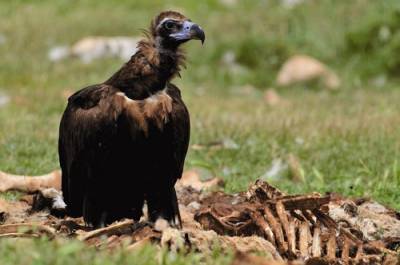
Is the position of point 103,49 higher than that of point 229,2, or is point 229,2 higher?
point 229,2

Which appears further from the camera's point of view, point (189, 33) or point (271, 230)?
point (189, 33)

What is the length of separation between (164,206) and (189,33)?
1.06 metres

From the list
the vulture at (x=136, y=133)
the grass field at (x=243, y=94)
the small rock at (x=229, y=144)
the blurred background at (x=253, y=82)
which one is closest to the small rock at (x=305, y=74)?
the blurred background at (x=253, y=82)

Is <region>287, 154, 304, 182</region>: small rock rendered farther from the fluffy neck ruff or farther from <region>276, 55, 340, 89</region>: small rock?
<region>276, 55, 340, 89</region>: small rock

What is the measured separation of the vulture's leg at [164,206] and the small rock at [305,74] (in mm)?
10163

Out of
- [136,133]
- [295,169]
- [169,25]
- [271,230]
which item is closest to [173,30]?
[169,25]

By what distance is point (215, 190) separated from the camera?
28.3 ft

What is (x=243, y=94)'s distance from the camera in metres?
16.1

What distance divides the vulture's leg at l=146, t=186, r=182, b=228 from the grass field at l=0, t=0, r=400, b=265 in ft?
4.30

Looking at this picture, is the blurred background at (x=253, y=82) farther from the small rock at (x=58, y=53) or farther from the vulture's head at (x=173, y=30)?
the vulture's head at (x=173, y=30)

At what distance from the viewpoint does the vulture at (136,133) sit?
6.24 m

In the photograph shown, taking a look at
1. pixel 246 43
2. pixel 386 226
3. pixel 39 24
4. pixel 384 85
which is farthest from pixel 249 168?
pixel 39 24

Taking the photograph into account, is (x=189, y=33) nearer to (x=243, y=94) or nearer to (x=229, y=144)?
(x=229, y=144)

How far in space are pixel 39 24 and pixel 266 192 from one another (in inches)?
528
